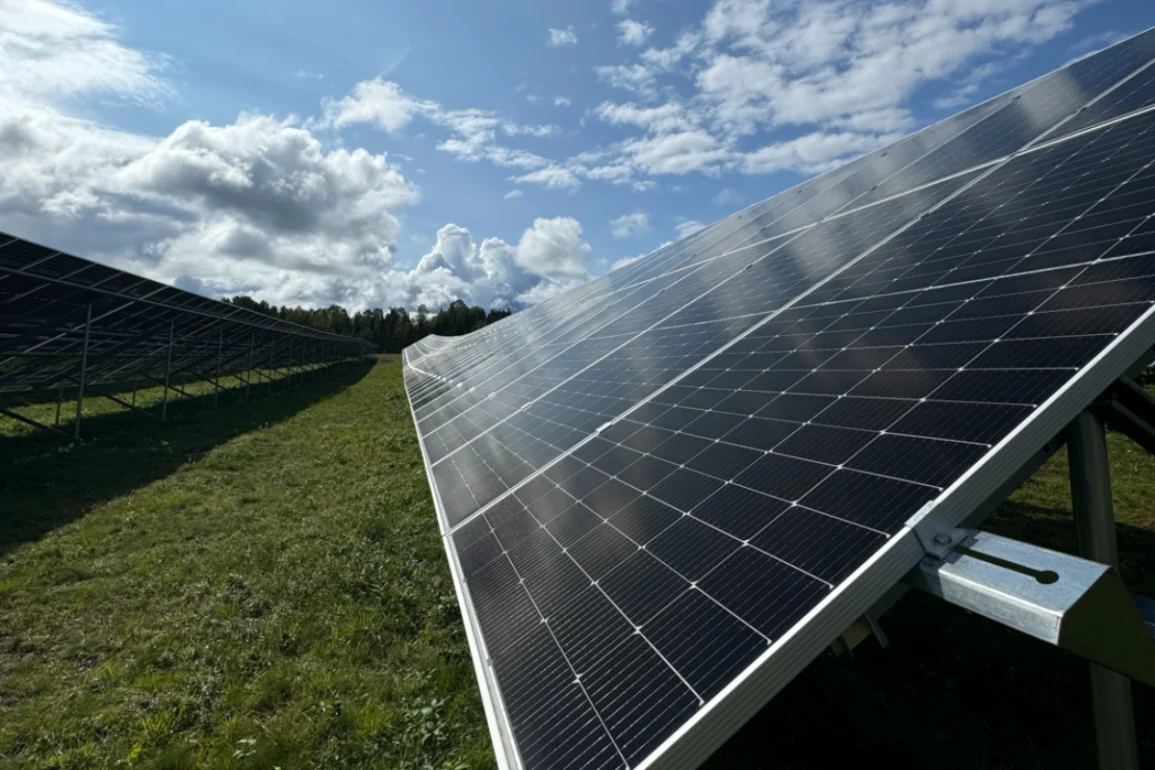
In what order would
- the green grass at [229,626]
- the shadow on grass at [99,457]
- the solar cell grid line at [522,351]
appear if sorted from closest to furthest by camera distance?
1. the green grass at [229,626]
2. the shadow on grass at [99,457]
3. the solar cell grid line at [522,351]

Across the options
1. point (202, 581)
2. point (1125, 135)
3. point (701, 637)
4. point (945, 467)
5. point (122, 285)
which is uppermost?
point (122, 285)

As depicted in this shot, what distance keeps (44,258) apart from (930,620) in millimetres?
20101

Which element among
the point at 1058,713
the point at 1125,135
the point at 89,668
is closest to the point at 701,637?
the point at 1058,713

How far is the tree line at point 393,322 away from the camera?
436ft

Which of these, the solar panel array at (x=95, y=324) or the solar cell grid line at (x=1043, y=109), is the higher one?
the solar panel array at (x=95, y=324)

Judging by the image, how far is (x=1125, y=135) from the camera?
22.7ft

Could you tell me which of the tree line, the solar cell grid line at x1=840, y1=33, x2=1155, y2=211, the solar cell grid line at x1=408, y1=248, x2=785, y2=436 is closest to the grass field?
the solar cell grid line at x1=408, y1=248, x2=785, y2=436

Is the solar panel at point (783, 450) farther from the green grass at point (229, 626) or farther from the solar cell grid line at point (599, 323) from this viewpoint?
the solar cell grid line at point (599, 323)

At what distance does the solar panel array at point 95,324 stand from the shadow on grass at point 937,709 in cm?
1793

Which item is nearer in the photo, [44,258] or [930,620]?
[930,620]

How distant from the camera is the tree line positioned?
13275cm

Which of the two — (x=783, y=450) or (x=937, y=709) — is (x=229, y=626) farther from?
(x=937, y=709)

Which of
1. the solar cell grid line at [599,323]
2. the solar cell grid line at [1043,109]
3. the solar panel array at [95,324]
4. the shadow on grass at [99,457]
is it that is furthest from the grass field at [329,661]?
the solar panel array at [95,324]

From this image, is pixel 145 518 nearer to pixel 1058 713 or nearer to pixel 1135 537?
pixel 1058 713
